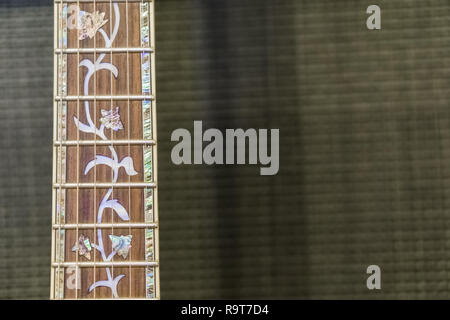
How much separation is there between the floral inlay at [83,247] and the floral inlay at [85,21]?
506 mm

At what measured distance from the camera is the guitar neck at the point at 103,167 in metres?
1.24

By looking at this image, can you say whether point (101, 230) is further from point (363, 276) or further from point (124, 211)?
point (363, 276)

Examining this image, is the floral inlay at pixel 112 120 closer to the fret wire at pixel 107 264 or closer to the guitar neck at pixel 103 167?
the guitar neck at pixel 103 167

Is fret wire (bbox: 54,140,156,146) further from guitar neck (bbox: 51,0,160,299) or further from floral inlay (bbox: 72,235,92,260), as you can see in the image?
floral inlay (bbox: 72,235,92,260)

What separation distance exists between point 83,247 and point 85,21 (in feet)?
1.87

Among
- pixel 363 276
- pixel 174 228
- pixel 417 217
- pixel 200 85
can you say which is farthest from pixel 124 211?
pixel 417 217

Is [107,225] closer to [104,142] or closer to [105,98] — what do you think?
[104,142]

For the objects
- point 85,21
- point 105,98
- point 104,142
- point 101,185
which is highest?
point 85,21

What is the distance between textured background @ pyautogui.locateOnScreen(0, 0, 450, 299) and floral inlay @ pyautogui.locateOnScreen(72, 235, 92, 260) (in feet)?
0.73

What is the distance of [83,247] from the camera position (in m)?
1.25

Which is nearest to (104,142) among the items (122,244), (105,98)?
(105,98)

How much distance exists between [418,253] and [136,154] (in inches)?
32.1

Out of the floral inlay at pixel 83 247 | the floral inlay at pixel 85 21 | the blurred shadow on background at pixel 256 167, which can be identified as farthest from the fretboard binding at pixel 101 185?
the floral inlay at pixel 85 21

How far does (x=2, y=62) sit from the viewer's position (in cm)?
143
